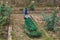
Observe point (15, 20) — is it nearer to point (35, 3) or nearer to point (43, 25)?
point (43, 25)

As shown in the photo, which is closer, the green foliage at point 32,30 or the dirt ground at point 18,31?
the dirt ground at point 18,31

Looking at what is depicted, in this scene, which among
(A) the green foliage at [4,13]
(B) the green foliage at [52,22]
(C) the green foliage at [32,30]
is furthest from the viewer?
(B) the green foliage at [52,22]

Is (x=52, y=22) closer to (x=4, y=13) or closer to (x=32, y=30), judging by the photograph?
(x=32, y=30)

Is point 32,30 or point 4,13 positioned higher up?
point 4,13

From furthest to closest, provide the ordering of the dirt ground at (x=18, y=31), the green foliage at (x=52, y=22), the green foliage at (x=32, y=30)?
the green foliage at (x=52, y=22)
the green foliage at (x=32, y=30)
the dirt ground at (x=18, y=31)

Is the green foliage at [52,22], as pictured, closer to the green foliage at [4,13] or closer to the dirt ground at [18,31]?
the dirt ground at [18,31]

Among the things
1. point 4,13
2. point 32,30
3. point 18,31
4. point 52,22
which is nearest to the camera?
point 32,30

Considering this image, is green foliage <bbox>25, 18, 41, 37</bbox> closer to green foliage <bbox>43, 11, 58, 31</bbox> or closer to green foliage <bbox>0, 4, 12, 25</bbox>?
green foliage <bbox>43, 11, 58, 31</bbox>

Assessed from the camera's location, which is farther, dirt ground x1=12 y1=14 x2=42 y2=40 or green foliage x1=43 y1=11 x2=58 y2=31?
green foliage x1=43 y1=11 x2=58 y2=31

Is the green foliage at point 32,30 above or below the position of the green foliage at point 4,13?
below

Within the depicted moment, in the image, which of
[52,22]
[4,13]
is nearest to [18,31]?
[4,13]

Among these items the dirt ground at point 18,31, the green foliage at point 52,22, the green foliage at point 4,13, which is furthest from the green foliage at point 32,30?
the green foliage at point 4,13

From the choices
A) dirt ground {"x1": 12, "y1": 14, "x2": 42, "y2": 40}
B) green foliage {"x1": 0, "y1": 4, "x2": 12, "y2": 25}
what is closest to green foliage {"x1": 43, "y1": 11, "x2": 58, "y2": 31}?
dirt ground {"x1": 12, "y1": 14, "x2": 42, "y2": 40}

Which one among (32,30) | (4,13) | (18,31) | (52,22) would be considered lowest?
(18,31)
